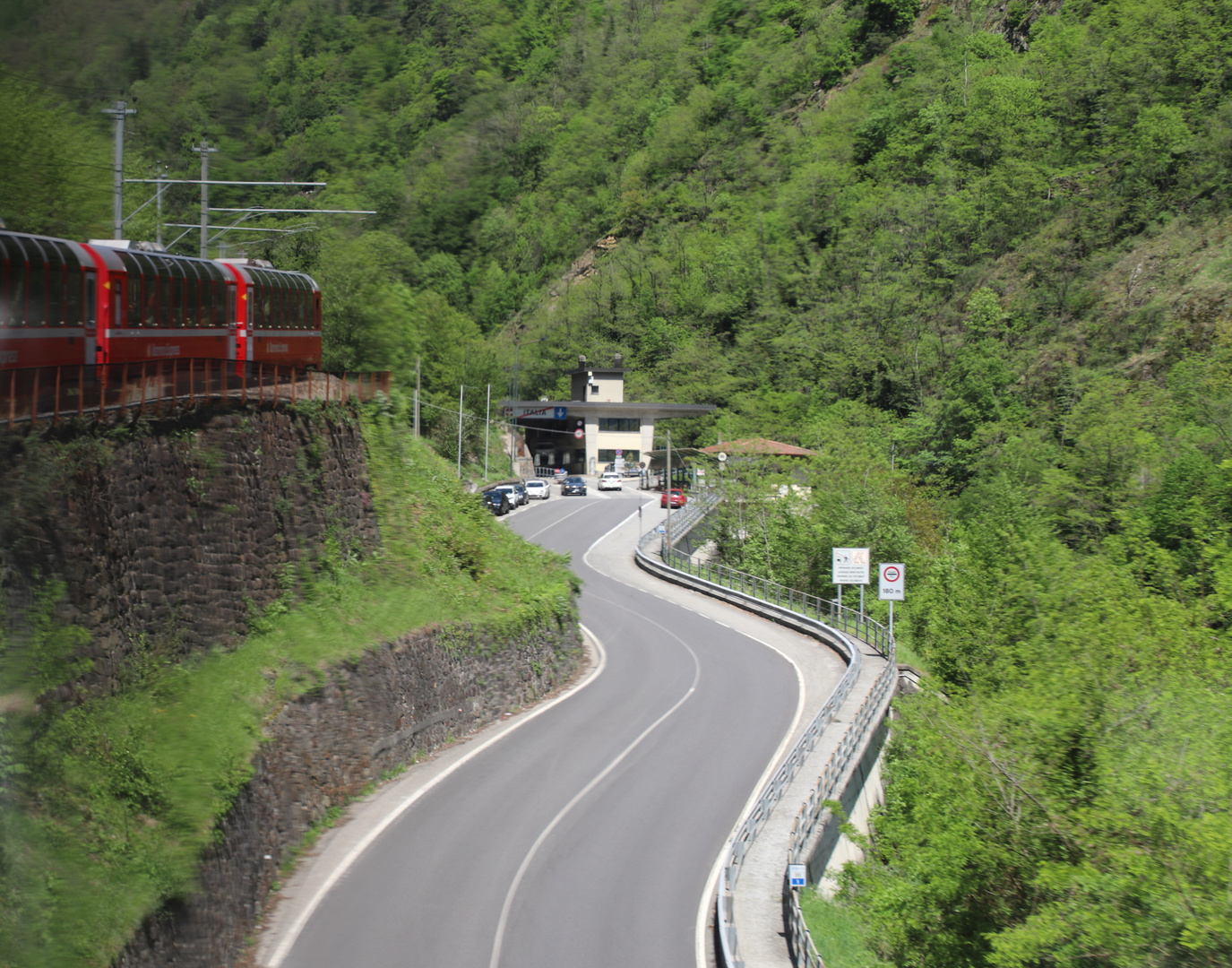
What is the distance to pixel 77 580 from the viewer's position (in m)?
10.4

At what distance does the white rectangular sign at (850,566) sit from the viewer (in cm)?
3462

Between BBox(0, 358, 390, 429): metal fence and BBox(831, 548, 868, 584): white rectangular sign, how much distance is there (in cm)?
1773

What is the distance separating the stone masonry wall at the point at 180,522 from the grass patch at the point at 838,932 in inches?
407

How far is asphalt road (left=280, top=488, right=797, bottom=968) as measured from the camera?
13266mm

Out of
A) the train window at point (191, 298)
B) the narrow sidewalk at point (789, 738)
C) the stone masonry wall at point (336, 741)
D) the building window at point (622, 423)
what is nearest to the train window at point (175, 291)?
the train window at point (191, 298)

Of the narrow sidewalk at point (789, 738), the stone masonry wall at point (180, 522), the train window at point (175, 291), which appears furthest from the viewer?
the train window at point (175, 291)

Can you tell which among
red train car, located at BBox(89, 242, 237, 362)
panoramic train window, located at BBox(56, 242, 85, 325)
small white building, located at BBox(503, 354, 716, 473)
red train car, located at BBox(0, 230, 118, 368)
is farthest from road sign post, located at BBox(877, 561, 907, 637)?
small white building, located at BBox(503, 354, 716, 473)

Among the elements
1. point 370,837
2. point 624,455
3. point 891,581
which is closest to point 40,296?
point 370,837

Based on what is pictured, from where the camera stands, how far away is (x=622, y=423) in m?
86.1

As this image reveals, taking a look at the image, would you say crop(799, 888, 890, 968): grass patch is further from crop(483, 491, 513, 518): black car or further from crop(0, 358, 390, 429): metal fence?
crop(483, 491, 513, 518): black car

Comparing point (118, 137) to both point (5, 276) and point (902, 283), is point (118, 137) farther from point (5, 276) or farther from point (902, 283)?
point (902, 283)

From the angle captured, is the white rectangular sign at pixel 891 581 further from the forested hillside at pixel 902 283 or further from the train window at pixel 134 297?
the train window at pixel 134 297

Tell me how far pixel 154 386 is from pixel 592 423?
72.5 meters

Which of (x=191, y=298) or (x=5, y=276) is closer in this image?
(x=5, y=276)
